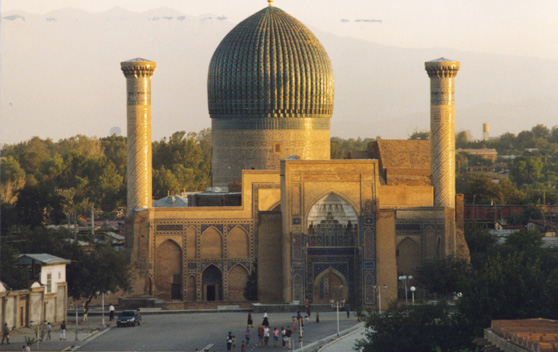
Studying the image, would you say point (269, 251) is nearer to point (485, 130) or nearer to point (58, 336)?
point (58, 336)

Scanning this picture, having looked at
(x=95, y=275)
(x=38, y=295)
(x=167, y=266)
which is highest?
(x=167, y=266)

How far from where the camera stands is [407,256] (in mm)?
50875

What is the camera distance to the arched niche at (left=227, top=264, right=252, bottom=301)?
166ft

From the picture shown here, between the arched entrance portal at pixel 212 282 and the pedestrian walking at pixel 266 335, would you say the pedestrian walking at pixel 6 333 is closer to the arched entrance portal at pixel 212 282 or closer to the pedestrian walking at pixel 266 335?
the pedestrian walking at pixel 266 335

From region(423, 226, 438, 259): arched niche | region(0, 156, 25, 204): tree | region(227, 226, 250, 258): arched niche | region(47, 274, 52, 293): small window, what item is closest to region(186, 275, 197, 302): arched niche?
region(227, 226, 250, 258): arched niche

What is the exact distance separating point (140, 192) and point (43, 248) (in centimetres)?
408

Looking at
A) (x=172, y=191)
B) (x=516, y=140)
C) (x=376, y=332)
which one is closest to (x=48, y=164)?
(x=172, y=191)

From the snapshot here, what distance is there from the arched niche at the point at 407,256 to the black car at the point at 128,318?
1015cm

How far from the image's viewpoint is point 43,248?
4869cm

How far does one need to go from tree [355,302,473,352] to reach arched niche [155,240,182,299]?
43.7 feet

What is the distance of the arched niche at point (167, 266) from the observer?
5045 cm

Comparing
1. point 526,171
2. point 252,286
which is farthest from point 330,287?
point 526,171

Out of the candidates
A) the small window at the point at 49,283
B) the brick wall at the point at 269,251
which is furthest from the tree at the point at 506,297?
the small window at the point at 49,283

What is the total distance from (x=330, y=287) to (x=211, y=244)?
4.23 meters
